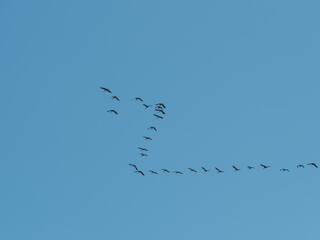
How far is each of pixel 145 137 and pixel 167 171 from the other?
7596 millimetres

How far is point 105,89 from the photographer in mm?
78562

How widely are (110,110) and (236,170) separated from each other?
25.2 meters

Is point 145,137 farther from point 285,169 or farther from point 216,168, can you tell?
point 285,169

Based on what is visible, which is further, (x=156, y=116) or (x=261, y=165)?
(x=261, y=165)

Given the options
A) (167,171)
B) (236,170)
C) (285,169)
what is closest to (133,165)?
(167,171)

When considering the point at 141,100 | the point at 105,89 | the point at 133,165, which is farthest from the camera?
the point at 133,165

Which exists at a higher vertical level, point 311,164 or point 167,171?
point 311,164

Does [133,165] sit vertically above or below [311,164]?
below

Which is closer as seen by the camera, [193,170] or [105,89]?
[105,89]

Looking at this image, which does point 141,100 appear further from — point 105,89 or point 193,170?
point 193,170

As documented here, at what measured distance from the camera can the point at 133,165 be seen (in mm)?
90062

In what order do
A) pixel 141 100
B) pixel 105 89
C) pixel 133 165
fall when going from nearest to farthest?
pixel 105 89 < pixel 141 100 < pixel 133 165

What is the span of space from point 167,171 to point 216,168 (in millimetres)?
9828

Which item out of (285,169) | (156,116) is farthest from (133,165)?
(285,169)
